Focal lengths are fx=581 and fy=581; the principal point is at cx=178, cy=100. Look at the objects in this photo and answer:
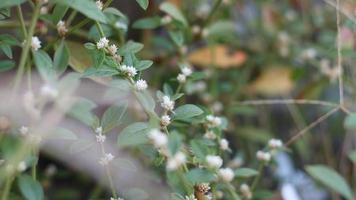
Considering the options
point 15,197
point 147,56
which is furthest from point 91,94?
point 15,197

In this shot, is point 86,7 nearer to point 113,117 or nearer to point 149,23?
point 113,117

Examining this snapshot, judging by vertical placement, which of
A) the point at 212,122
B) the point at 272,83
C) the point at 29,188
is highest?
the point at 272,83

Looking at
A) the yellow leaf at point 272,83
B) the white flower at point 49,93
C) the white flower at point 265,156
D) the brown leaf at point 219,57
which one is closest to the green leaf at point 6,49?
the white flower at point 49,93

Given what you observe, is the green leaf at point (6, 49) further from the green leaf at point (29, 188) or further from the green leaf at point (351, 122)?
the green leaf at point (351, 122)

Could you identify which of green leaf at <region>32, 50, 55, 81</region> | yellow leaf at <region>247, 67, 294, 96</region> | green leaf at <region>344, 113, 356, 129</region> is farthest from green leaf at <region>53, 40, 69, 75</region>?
yellow leaf at <region>247, 67, 294, 96</region>

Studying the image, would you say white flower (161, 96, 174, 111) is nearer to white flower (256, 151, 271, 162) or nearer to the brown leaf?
white flower (256, 151, 271, 162)

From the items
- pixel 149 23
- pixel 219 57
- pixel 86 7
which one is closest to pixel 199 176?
pixel 86 7

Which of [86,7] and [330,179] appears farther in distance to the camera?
[330,179]
